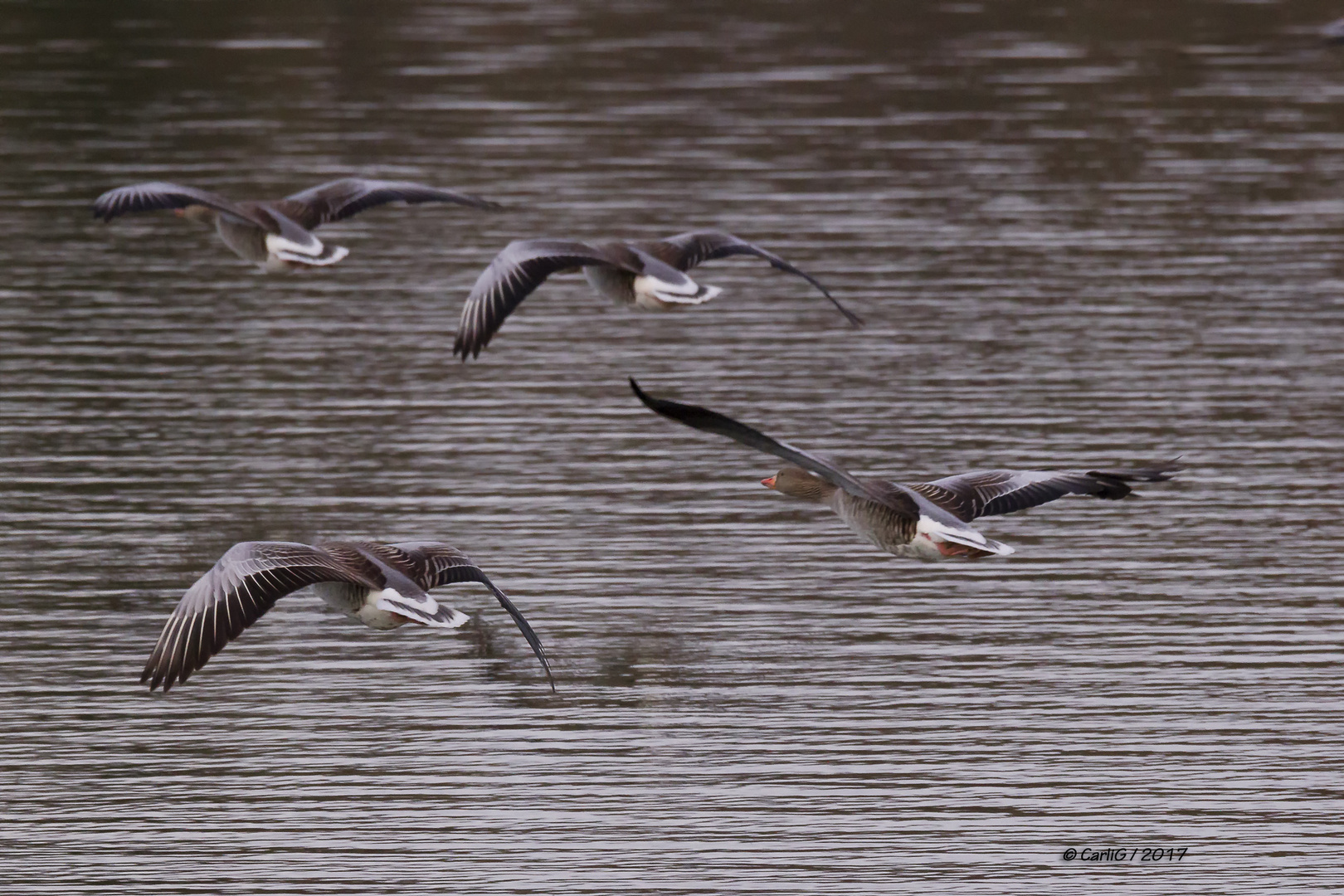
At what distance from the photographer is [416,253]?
25.7 metres

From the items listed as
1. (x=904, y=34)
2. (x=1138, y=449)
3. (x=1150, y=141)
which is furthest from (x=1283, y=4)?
(x=1138, y=449)

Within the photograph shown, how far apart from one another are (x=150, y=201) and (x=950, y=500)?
238 inches

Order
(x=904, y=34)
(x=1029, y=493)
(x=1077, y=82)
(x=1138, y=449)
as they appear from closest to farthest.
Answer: (x=1029, y=493) < (x=1138, y=449) < (x=1077, y=82) < (x=904, y=34)

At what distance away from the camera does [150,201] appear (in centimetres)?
1586

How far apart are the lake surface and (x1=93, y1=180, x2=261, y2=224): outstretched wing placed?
7.24 ft

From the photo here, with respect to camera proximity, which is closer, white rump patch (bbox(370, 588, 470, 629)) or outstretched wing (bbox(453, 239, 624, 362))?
white rump patch (bbox(370, 588, 470, 629))

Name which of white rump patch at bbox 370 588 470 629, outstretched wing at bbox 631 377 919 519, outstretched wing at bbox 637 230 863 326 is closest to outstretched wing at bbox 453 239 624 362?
outstretched wing at bbox 637 230 863 326

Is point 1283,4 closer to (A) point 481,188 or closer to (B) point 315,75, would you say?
(B) point 315,75

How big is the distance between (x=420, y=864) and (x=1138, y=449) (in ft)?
27.9

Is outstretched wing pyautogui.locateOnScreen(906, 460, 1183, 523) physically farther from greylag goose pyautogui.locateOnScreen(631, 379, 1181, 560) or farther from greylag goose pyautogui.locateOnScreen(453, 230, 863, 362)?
greylag goose pyautogui.locateOnScreen(453, 230, 863, 362)

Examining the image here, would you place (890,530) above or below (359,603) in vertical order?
above

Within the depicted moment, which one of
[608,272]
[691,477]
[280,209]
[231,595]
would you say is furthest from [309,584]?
[691,477]

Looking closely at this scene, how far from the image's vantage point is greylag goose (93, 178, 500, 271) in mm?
15883

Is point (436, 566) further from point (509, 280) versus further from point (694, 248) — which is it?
point (694, 248)
